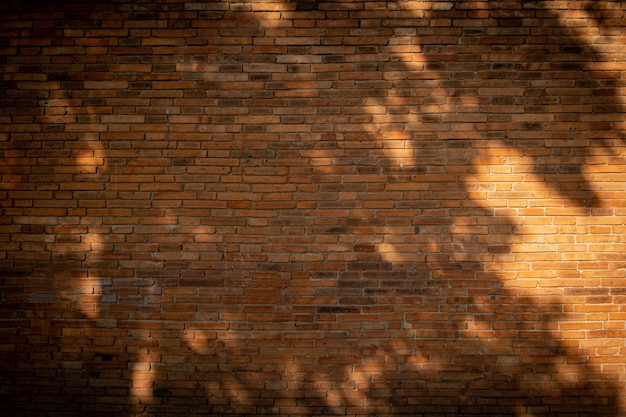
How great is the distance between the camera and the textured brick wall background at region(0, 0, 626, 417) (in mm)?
4043

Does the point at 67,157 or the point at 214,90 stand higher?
the point at 214,90

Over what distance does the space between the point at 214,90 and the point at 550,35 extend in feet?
10.8

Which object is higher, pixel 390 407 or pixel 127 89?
pixel 127 89

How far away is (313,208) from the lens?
13.4ft

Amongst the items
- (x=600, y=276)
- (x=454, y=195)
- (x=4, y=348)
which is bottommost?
(x=4, y=348)

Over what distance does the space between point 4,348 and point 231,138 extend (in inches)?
117

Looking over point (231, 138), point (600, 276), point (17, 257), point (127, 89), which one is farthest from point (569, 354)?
point (17, 257)

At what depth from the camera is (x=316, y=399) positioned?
403cm

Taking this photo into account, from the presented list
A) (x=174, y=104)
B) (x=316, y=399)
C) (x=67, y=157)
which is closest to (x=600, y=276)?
(x=316, y=399)

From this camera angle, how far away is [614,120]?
13.5 feet

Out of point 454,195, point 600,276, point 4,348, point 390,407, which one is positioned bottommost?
point 390,407

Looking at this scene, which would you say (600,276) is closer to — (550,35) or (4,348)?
(550,35)

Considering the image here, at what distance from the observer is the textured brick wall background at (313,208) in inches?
159

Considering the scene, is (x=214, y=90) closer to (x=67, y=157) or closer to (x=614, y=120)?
(x=67, y=157)
